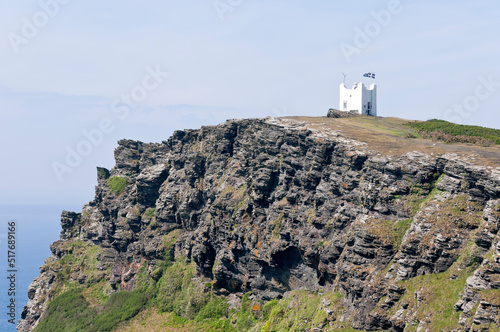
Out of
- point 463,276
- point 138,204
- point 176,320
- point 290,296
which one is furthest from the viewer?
point 138,204

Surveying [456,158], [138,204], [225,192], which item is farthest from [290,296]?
[138,204]

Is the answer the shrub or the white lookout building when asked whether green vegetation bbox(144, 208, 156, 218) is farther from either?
the white lookout building

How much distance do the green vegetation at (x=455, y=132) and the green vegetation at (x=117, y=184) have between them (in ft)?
212

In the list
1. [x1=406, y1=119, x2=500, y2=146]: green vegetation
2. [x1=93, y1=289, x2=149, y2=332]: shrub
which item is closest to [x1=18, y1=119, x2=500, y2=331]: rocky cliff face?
[x1=93, y1=289, x2=149, y2=332]: shrub

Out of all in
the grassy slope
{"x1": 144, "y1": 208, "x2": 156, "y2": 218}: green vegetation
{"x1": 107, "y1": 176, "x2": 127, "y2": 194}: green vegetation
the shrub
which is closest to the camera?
the grassy slope

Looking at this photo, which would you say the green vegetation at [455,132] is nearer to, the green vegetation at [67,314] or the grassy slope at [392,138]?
the grassy slope at [392,138]

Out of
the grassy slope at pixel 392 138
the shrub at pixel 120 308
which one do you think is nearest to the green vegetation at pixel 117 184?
the shrub at pixel 120 308

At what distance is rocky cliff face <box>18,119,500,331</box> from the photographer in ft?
165

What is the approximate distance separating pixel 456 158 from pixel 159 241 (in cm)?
6011

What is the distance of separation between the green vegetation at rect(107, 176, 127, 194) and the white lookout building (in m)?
52.6

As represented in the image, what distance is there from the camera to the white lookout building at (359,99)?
318 feet

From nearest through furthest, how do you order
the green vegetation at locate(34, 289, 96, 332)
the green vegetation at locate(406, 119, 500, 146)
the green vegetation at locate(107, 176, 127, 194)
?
the green vegetation at locate(406, 119, 500, 146), the green vegetation at locate(34, 289, 96, 332), the green vegetation at locate(107, 176, 127, 194)

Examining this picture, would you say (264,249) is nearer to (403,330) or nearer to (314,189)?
(314,189)

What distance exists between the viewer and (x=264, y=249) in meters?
75.1
